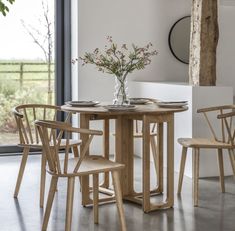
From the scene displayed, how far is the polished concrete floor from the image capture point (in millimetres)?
3533

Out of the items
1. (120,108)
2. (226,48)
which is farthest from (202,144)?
(226,48)

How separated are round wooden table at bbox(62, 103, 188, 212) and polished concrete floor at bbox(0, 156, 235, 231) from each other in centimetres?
10

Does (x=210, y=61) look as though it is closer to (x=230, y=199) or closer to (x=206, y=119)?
(x=206, y=119)

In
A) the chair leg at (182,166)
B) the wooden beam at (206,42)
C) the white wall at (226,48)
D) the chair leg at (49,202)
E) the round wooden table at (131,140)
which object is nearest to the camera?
the chair leg at (49,202)

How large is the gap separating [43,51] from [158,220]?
10.6 feet

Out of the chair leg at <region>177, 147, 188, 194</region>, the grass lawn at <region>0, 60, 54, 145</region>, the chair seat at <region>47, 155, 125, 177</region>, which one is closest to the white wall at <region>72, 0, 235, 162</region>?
the grass lawn at <region>0, 60, 54, 145</region>

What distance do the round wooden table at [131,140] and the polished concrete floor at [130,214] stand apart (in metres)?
0.10

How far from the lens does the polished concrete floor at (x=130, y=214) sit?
3.53 metres

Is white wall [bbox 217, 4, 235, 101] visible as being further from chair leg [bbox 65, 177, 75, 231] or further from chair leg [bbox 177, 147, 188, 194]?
chair leg [bbox 65, 177, 75, 231]

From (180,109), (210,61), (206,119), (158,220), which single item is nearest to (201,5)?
(210,61)

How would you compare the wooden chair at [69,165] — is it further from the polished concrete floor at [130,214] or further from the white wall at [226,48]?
the white wall at [226,48]

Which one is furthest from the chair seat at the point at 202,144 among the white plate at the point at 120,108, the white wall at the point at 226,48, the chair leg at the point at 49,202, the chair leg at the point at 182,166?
the white wall at the point at 226,48

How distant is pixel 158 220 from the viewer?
369cm

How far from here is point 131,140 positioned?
166 inches
